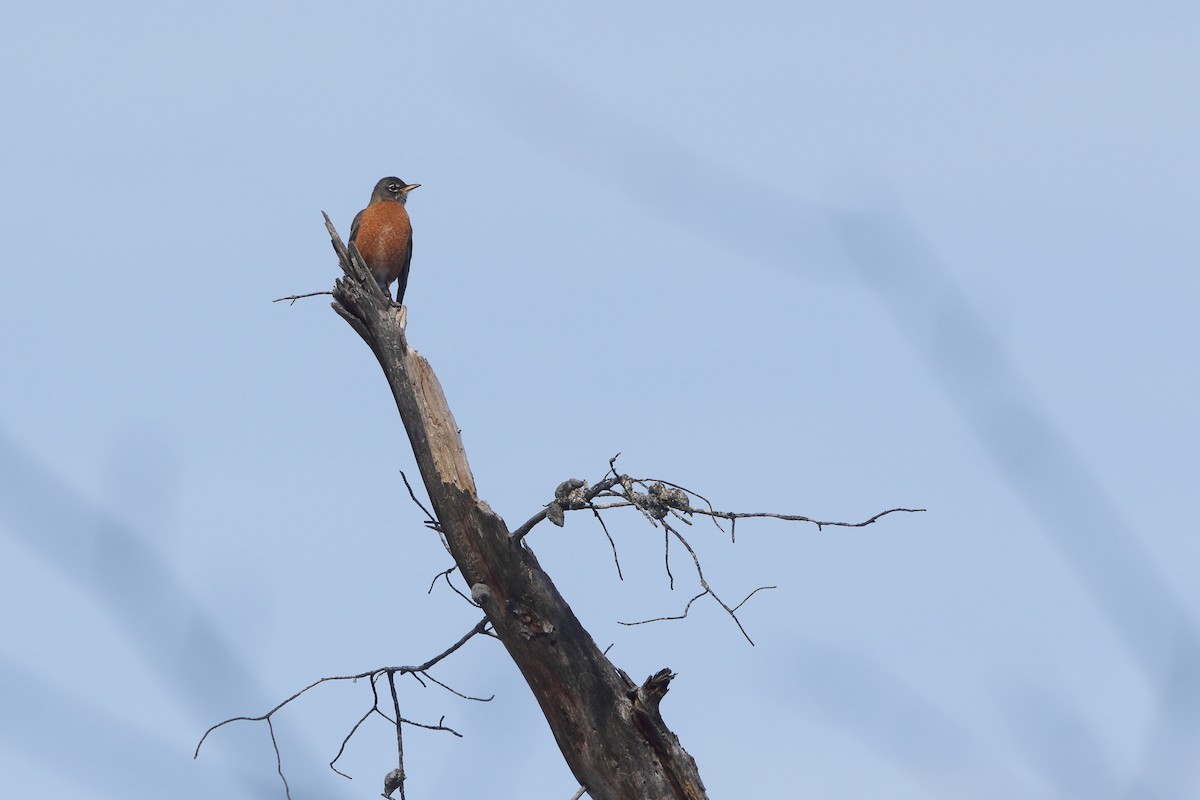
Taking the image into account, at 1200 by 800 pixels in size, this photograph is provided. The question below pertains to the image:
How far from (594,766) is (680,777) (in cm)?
37

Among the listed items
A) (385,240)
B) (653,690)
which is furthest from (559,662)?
(385,240)

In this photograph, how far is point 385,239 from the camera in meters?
10.9

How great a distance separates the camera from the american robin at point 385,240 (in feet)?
35.7

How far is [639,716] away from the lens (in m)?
5.44

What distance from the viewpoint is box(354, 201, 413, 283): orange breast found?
10859mm

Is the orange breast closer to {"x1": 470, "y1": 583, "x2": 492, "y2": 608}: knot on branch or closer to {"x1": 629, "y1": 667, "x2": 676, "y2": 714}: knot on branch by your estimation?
→ {"x1": 470, "y1": 583, "x2": 492, "y2": 608}: knot on branch

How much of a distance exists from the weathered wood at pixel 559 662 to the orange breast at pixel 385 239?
5171 mm

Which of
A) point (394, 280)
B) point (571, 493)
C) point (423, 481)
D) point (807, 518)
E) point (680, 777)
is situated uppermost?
point (394, 280)

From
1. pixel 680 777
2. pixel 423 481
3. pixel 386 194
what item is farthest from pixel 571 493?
pixel 386 194

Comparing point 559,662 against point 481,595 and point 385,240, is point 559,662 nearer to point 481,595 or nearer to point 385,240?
point 481,595

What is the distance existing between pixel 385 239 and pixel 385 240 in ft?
0.04

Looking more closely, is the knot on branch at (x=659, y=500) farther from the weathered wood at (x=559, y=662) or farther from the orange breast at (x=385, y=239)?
the orange breast at (x=385, y=239)

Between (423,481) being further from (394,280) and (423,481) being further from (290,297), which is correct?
(394,280)

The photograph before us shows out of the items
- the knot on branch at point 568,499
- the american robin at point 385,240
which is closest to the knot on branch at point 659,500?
the knot on branch at point 568,499
